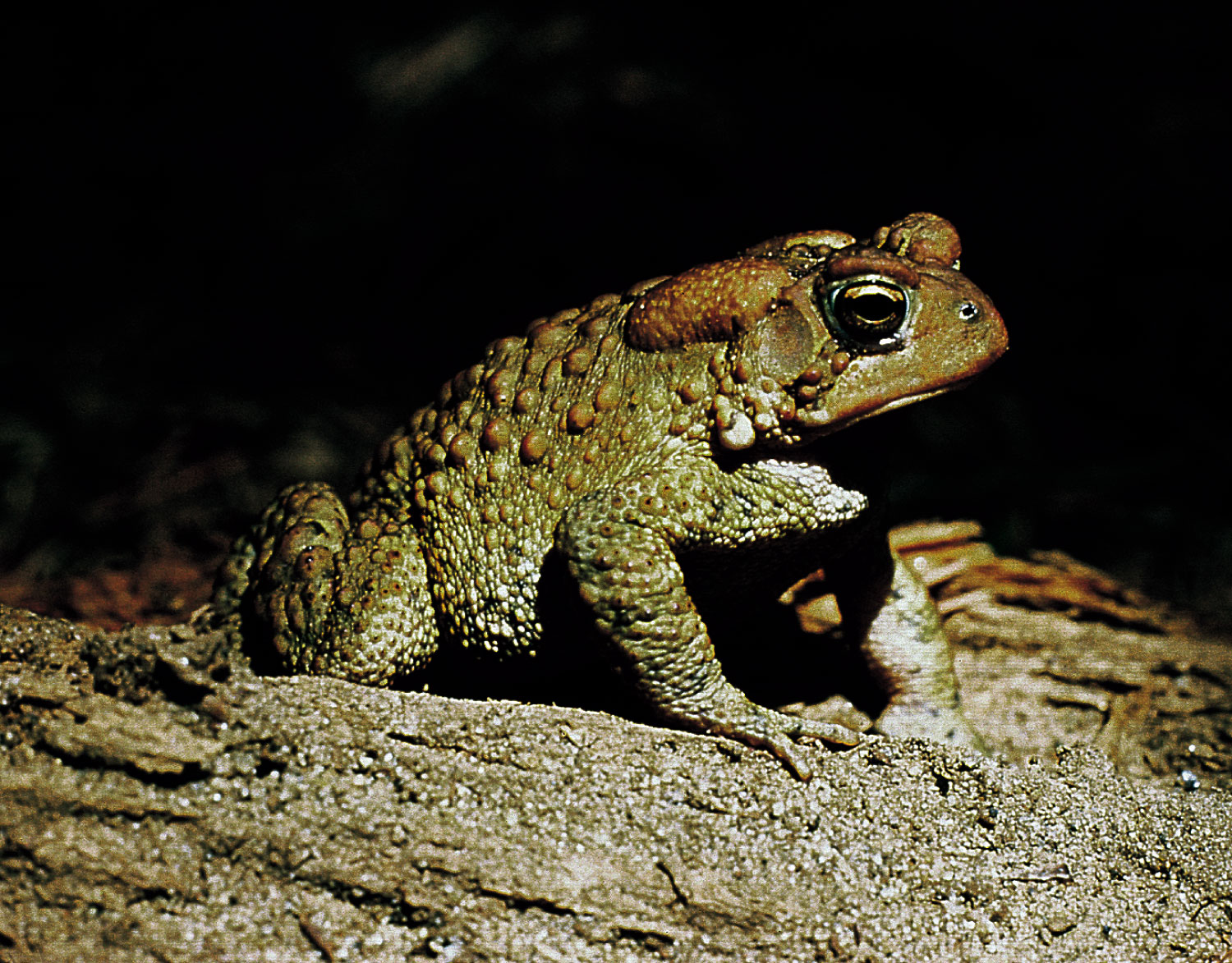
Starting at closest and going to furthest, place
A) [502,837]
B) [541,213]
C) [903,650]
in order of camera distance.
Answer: [502,837] < [903,650] < [541,213]

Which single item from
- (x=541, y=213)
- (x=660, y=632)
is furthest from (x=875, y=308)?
(x=541, y=213)

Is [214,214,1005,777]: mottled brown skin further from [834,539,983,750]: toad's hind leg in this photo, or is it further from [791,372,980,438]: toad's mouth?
[834,539,983,750]: toad's hind leg

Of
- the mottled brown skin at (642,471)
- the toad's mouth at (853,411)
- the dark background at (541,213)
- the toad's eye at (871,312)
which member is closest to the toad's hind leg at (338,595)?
the mottled brown skin at (642,471)

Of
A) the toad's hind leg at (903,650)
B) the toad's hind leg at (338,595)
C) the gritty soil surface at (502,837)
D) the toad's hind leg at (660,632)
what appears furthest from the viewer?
the toad's hind leg at (903,650)

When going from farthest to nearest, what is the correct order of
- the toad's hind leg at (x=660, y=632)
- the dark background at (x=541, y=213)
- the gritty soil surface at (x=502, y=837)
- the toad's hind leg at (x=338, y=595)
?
1. the dark background at (x=541, y=213)
2. the toad's hind leg at (x=338, y=595)
3. the toad's hind leg at (x=660, y=632)
4. the gritty soil surface at (x=502, y=837)

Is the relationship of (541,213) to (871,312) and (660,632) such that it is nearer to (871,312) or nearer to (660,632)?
(871,312)

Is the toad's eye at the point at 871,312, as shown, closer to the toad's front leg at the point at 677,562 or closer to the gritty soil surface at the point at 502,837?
the toad's front leg at the point at 677,562

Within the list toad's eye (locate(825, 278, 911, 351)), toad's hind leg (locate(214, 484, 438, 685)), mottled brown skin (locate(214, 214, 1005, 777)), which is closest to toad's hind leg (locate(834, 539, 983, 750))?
mottled brown skin (locate(214, 214, 1005, 777))

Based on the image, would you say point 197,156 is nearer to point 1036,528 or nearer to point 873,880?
point 1036,528
